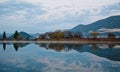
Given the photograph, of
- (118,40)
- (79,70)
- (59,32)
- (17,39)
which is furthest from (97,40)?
(79,70)

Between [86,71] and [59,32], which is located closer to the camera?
[86,71]

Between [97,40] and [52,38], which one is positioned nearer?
[97,40]

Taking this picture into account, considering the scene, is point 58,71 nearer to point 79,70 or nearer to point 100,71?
point 79,70

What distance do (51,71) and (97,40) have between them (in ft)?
232

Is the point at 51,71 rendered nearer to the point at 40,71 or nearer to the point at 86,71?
the point at 40,71

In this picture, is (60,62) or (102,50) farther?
(102,50)

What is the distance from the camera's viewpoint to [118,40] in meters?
83.4

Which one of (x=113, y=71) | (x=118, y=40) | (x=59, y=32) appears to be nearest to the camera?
(x=113, y=71)

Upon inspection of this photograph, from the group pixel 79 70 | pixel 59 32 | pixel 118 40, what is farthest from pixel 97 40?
pixel 79 70

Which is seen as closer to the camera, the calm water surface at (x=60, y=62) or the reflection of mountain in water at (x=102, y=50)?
the calm water surface at (x=60, y=62)

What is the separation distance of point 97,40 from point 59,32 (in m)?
17.3

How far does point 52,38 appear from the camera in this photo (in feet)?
324

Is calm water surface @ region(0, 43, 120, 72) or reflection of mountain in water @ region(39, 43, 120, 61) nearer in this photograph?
calm water surface @ region(0, 43, 120, 72)

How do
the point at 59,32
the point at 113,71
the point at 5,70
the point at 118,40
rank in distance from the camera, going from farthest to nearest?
the point at 59,32 < the point at 118,40 < the point at 5,70 < the point at 113,71
